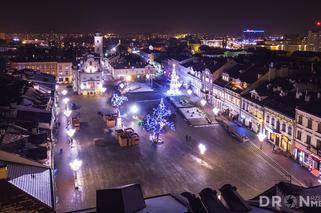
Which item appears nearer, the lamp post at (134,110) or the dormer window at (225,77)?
the lamp post at (134,110)

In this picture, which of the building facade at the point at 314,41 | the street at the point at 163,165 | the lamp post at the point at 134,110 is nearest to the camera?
the street at the point at 163,165

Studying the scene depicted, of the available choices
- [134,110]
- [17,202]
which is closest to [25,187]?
[17,202]

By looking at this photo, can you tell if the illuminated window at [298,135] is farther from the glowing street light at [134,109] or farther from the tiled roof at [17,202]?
the glowing street light at [134,109]

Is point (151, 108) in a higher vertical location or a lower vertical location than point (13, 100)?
lower

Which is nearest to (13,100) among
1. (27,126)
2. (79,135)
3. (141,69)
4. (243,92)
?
(79,135)

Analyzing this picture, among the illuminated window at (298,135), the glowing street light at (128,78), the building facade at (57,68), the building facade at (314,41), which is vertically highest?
the building facade at (314,41)

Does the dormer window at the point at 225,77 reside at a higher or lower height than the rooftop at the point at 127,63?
lower

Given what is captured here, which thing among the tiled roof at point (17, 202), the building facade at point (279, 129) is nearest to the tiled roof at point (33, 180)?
the tiled roof at point (17, 202)

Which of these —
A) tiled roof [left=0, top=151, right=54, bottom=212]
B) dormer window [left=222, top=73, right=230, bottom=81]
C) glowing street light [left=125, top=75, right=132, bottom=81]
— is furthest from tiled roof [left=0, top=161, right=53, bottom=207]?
glowing street light [left=125, top=75, right=132, bottom=81]

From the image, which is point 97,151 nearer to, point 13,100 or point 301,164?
point 13,100
